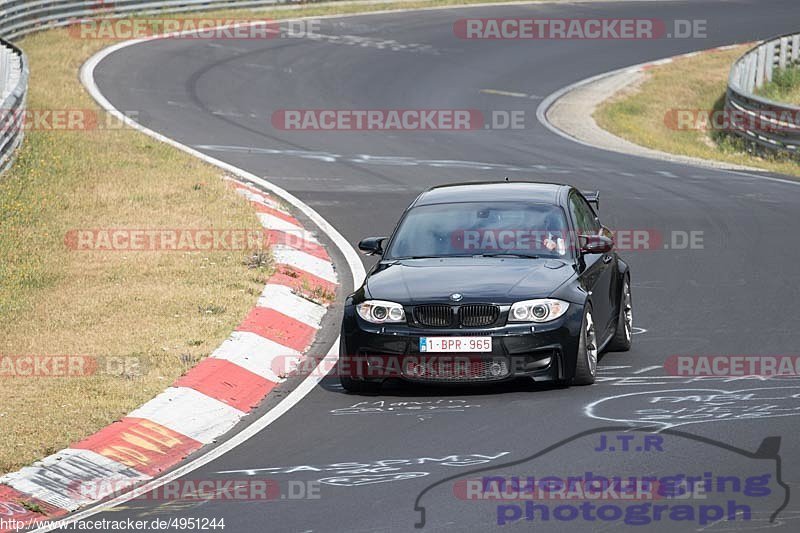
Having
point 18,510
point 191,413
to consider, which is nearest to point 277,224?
point 191,413

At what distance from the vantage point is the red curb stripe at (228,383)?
34.9 ft

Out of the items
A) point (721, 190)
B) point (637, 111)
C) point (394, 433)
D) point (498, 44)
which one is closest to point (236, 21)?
point (498, 44)

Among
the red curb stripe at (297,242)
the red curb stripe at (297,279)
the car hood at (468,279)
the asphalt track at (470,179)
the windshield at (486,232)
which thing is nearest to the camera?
the asphalt track at (470,179)

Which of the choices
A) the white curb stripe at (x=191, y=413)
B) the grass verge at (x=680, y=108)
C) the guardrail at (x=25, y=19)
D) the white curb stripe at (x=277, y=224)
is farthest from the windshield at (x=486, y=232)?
the grass verge at (x=680, y=108)

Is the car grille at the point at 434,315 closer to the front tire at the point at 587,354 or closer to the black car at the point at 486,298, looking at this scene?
the black car at the point at 486,298

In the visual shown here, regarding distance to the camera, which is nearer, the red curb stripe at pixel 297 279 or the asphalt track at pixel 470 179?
the asphalt track at pixel 470 179

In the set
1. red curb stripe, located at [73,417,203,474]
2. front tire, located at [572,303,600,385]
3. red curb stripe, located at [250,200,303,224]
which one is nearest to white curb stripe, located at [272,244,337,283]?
red curb stripe, located at [250,200,303,224]

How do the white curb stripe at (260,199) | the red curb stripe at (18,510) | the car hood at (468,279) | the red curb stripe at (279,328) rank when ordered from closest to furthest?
1. the red curb stripe at (18,510)
2. the car hood at (468,279)
3. the red curb stripe at (279,328)
4. the white curb stripe at (260,199)

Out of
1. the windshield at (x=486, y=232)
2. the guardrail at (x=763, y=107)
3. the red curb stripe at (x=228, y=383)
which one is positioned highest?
the windshield at (x=486, y=232)

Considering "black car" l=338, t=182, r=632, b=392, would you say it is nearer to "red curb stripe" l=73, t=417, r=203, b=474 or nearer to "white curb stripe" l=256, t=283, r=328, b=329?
"red curb stripe" l=73, t=417, r=203, b=474

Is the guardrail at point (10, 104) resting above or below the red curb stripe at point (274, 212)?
above

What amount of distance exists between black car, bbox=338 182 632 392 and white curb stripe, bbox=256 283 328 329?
5.78 feet

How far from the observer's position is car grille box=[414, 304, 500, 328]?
1039 centimetres

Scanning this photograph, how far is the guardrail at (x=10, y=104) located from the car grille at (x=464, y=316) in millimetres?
10415
